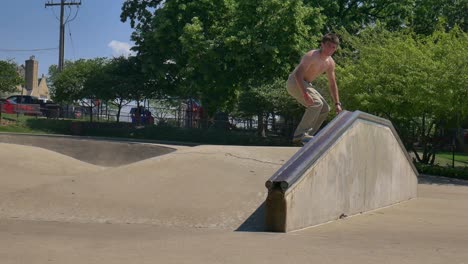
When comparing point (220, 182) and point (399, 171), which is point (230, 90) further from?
point (220, 182)

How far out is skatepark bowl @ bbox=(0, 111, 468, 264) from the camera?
4.93 meters

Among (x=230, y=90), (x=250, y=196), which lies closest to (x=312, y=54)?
(x=250, y=196)

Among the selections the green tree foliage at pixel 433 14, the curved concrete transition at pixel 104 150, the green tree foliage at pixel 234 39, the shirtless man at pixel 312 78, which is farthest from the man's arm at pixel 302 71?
the green tree foliage at pixel 433 14

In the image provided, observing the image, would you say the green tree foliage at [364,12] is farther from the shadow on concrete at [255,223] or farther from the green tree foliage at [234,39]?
the shadow on concrete at [255,223]

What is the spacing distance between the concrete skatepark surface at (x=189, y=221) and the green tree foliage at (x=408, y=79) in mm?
6520

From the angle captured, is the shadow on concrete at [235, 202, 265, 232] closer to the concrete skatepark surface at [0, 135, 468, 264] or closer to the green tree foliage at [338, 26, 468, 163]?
the concrete skatepark surface at [0, 135, 468, 264]

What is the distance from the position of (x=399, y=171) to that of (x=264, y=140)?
17.8 metres

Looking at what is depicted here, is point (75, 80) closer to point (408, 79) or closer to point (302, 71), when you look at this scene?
point (408, 79)

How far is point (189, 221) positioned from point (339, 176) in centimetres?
219

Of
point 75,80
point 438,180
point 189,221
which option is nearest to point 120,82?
point 75,80

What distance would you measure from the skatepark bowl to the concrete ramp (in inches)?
0.6

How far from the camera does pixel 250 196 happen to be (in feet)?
24.3

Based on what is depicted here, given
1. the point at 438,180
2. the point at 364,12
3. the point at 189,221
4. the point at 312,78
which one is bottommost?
the point at 438,180

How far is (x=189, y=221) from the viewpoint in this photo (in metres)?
6.60
